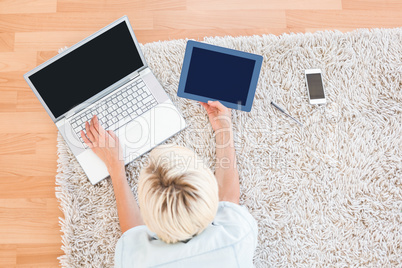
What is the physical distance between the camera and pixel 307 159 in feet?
3.59

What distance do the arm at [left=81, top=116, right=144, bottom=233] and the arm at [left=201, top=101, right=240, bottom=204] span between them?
0.94ft

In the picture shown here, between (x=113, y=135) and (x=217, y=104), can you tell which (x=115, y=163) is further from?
(x=217, y=104)

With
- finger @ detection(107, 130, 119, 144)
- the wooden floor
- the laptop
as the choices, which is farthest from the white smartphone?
finger @ detection(107, 130, 119, 144)

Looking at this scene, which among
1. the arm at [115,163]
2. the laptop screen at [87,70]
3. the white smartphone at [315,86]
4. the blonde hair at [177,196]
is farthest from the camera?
the white smartphone at [315,86]

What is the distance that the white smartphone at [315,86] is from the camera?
1.11 metres

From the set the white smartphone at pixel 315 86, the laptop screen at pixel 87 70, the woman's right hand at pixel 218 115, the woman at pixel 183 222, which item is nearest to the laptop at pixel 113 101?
the laptop screen at pixel 87 70

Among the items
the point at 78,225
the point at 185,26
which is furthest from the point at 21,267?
the point at 185,26

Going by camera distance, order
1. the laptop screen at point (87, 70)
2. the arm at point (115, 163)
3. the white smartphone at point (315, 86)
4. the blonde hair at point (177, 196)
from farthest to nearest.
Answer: the white smartphone at point (315, 86) → the arm at point (115, 163) → the laptop screen at point (87, 70) → the blonde hair at point (177, 196)

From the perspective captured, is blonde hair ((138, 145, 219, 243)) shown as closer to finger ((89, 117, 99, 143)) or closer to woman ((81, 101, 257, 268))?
woman ((81, 101, 257, 268))

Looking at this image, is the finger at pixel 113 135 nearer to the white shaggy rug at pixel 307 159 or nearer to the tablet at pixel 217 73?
the white shaggy rug at pixel 307 159

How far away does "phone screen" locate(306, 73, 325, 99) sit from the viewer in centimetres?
111

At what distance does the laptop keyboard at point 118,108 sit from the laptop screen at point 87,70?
0.05m

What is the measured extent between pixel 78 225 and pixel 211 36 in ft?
2.70

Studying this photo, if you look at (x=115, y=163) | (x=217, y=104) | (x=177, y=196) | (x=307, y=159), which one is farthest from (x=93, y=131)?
(x=307, y=159)
